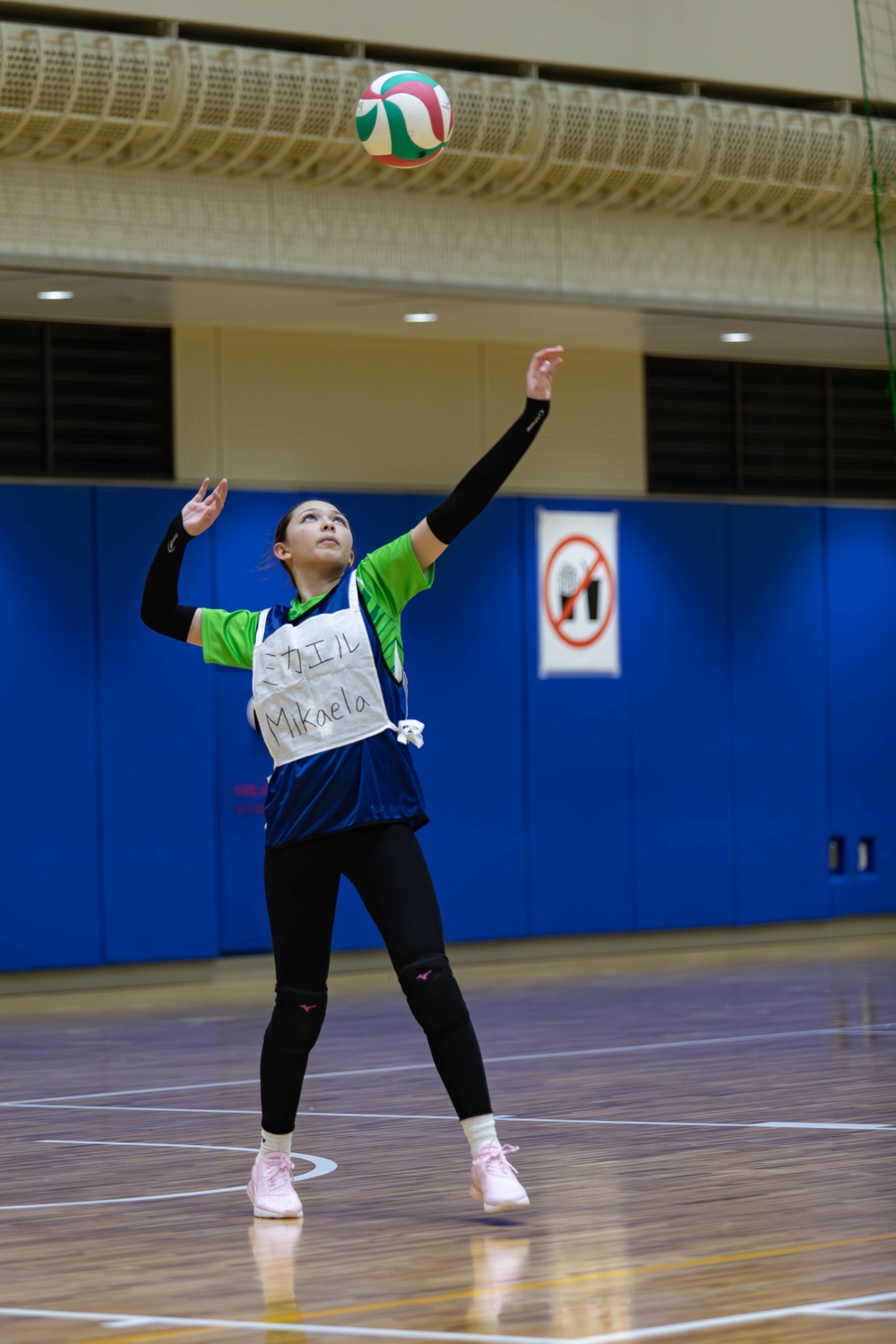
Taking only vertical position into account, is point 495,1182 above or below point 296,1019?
below

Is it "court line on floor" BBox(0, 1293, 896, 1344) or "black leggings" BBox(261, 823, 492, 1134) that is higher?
"black leggings" BBox(261, 823, 492, 1134)

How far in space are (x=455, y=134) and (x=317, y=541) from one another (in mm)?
6597

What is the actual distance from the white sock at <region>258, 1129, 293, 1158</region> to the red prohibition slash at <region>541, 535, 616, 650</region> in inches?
349

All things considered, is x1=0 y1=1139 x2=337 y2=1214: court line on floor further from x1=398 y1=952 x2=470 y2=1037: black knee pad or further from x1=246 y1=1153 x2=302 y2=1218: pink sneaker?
x1=398 y1=952 x2=470 y2=1037: black knee pad

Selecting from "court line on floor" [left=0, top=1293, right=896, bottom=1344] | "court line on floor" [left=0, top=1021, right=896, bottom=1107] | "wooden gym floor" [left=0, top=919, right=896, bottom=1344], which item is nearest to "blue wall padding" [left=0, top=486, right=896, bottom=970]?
"wooden gym floor" [left=0, top=919, right=896, bottom=1344]

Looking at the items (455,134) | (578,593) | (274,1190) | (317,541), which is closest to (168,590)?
(317,541)

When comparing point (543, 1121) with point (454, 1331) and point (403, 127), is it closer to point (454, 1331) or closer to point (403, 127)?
point (454, 1331)

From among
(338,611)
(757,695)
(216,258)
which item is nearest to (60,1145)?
(338,611)

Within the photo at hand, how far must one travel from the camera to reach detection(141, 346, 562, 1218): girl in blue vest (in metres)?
5.04

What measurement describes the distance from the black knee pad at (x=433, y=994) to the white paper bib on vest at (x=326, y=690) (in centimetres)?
54

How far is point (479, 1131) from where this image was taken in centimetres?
500

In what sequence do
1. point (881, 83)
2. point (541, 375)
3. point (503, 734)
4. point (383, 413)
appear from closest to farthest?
point (541, 375) < point (881, 83) < point (383, 413) < point (503, 734)

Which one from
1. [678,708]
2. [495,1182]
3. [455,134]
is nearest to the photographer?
[495,1182]

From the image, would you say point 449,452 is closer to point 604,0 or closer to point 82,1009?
point 604,0
